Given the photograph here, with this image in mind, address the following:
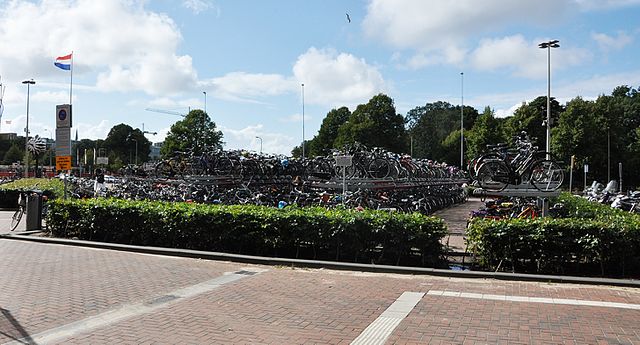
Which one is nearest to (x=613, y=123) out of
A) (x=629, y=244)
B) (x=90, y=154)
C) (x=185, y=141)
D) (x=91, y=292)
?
(x=185, y=141)

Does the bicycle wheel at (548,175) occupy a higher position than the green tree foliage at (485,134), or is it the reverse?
the green tree foliage at (485,134)

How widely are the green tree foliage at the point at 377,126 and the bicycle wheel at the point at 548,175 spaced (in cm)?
4328

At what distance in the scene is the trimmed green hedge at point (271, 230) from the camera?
8.88 metres

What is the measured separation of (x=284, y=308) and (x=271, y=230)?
11.7 ft

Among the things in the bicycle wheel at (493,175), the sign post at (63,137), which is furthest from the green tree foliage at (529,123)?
the sign post at (63,137)

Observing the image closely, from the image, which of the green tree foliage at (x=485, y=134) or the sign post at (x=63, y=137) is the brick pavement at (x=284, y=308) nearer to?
the sign post at (x=63, y=137)

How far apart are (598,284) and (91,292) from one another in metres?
7.07

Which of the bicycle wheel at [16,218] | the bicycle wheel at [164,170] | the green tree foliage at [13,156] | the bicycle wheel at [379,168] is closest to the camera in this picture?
the bicycle wheel at [16,218]

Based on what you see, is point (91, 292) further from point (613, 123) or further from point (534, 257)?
point (613, 123)

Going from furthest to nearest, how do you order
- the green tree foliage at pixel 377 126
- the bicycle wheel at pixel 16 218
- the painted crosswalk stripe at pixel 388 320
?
1. the green tree foliage at pixel 377 126
2. the bicycle wheel at pixel 16 218
3. the painted crosswalk stripe at pixel 388 320

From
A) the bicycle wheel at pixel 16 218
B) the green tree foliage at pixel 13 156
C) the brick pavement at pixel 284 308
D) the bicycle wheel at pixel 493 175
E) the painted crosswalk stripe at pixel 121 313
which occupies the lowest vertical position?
the painted crosswalk stripe at pixel 121 313

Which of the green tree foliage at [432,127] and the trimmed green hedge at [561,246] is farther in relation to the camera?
the green tree foliage at [432,127]

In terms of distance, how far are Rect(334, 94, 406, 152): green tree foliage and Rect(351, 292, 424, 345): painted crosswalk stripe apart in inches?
1998

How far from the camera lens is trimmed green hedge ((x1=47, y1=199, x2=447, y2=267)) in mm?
8875
